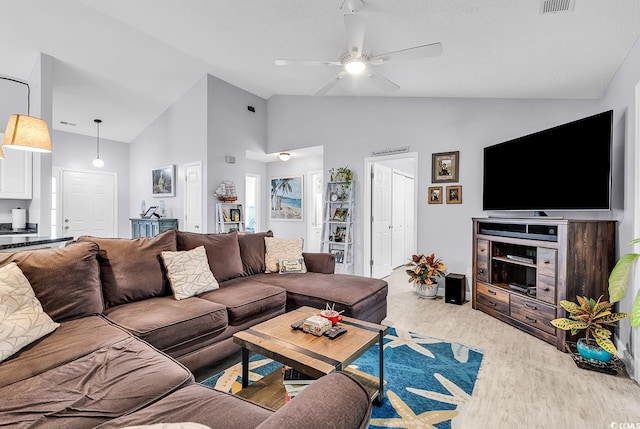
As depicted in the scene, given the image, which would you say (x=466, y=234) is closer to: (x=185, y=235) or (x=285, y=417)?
(x=185, y=235)

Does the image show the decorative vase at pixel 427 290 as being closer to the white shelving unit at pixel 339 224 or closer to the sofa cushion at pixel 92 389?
the white shelving unit at pixel 339 224

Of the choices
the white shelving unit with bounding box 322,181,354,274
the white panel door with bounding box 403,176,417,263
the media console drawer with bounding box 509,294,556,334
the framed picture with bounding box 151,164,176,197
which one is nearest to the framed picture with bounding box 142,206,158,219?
the framed picture with bounding box 151,164,176,197

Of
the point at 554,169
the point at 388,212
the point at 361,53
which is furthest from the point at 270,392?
the point at 388,212

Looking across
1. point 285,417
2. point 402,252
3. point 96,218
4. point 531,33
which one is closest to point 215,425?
point 285,417

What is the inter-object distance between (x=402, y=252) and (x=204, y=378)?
5.08m

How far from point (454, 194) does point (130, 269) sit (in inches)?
149

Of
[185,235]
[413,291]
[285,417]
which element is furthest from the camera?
[413,291]

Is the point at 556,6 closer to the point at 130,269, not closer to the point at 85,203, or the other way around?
the point at 130,269

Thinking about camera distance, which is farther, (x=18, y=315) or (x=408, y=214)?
(x=408, y=214)

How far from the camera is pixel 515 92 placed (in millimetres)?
3531

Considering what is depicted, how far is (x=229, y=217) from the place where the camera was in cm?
522

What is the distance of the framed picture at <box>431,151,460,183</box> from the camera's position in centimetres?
418

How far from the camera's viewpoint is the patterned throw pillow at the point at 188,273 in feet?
8.29

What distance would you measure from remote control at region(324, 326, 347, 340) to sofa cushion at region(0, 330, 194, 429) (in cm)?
79
